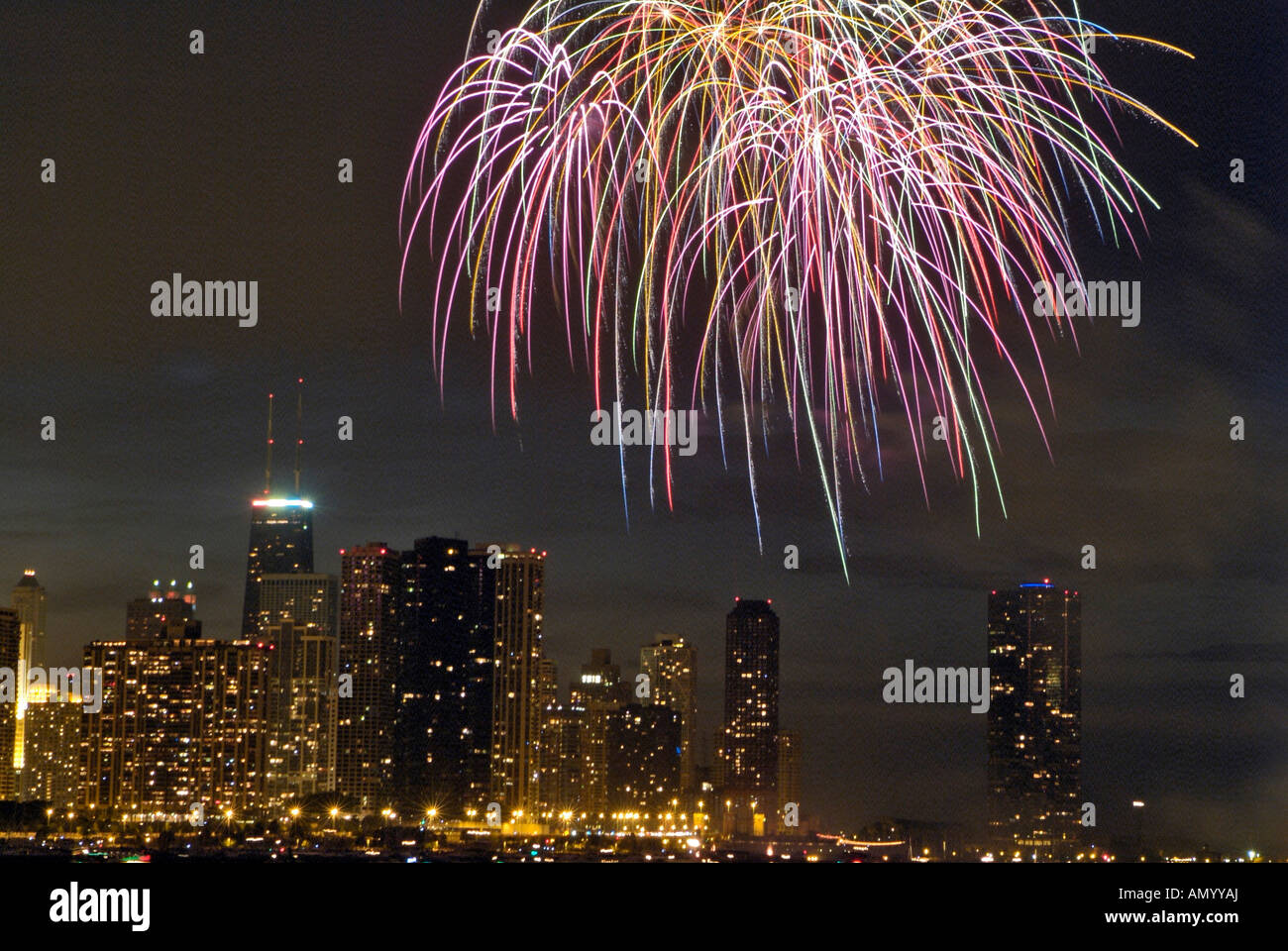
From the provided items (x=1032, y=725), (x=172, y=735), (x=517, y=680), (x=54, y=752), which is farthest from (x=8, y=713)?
(x=1032, y=725)

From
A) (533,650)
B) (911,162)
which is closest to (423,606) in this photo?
(533,650)

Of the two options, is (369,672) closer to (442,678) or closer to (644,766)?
(442,678)

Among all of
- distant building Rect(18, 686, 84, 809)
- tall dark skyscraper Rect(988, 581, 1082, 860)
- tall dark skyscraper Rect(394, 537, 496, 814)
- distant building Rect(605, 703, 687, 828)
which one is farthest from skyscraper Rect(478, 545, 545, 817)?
tall dark skyscraper Rect(988, 581, 1082, 860)

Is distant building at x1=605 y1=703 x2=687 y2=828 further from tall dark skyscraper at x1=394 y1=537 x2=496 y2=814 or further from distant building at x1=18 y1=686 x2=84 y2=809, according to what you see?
distant building at x1=18 y1=686 x2=84 y2=809

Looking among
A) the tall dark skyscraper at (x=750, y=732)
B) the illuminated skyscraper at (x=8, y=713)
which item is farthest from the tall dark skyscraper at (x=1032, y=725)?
the illuminated skyscraper at (x=8, y=713)

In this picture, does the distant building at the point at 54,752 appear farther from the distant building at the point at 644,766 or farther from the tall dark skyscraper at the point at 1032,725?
the tall dark skyscraper at the point at 1032,725

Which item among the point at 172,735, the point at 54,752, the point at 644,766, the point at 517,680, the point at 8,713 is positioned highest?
the point at 517,680

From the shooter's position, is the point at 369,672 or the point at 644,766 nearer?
the point at 644,766
